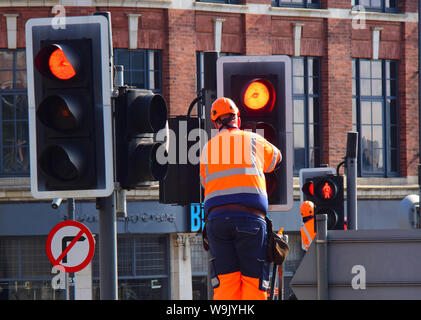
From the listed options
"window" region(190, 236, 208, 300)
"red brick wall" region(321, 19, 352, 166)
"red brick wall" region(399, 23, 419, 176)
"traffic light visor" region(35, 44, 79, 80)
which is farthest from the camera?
"red brick wall" region(399, 23, 419, 176)

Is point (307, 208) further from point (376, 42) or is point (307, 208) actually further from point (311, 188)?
point (376, 42)

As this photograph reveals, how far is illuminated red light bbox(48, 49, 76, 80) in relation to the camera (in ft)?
19.7

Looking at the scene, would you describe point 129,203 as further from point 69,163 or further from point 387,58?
point 69,163

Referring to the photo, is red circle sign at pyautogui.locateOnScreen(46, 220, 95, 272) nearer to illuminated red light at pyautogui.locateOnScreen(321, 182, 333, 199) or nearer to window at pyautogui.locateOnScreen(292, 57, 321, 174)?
illuminated red light at pyautogui.locateOnScreen(321, 182, 333, 199)

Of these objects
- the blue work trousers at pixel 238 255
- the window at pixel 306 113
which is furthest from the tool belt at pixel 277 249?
the window at pixel 306 113

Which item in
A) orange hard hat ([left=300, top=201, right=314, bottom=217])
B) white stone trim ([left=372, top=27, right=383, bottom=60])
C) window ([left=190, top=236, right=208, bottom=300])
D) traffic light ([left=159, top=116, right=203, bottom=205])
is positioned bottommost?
window ([left=190, top=236, right=208, bottom=300])

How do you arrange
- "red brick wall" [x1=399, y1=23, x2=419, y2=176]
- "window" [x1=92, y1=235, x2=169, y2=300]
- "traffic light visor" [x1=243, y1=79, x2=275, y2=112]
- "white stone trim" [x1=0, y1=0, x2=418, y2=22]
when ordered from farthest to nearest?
"red brick wall" [x1=399, y1=23, x2=419, y2=176]
"window" [x1=92, y1=235, x2=169, y2=300]
"white stone trim" [x1=0, y1=0, x2=418, y2=22]
"traffic light visor" [x1=243, y1=79, x2=275, y2=112]

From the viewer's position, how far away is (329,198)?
15266 mm

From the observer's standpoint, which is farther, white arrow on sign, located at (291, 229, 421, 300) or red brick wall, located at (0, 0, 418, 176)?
red brick wall, located at (0, 0, 418, 176)

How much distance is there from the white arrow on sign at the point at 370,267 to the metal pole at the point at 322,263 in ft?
0.10

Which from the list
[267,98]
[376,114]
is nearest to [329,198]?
[267,98]

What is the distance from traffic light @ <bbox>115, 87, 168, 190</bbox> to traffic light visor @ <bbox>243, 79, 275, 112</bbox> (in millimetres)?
664

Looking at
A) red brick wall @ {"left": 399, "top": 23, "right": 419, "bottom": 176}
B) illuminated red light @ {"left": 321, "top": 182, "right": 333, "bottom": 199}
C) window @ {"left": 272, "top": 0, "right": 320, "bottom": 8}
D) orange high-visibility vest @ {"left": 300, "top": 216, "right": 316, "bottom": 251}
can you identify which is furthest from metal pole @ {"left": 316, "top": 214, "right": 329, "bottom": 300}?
red brick wall @ {"left": 399, "top": 23, "right": 419, "bottom": 176}
